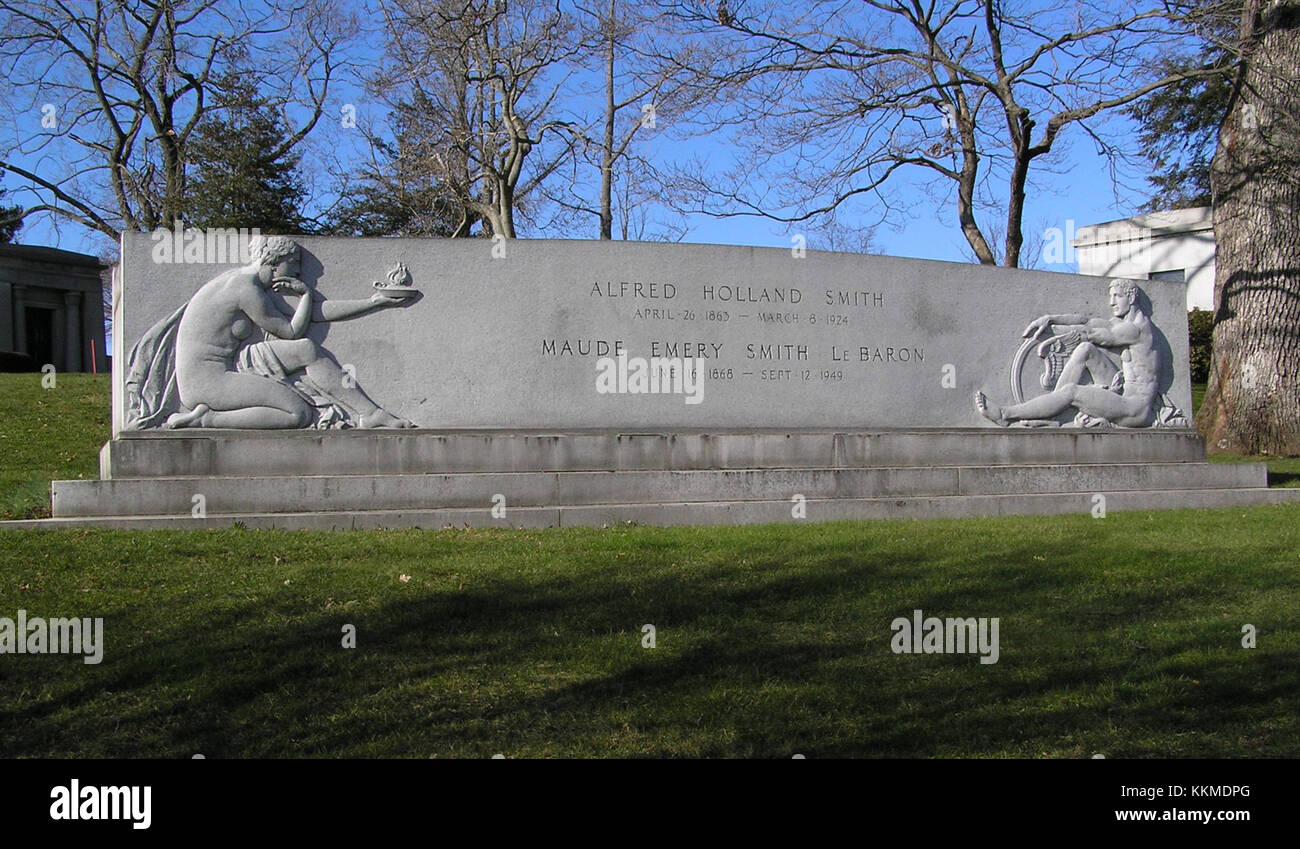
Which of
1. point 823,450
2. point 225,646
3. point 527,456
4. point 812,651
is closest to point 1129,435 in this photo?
point 823,450

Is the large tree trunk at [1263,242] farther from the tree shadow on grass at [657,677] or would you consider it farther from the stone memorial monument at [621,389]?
the tree shadow on grass at [657,677]

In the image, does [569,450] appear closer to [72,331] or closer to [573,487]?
[573,487]

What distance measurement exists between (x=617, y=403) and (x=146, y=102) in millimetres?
22184

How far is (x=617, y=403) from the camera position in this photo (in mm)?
10820

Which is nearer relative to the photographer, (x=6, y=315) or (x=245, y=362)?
(x=245, y=362)

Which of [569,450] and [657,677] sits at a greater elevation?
[569,450]

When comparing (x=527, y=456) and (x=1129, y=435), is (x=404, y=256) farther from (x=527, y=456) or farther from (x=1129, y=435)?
(x=1129, y=435)

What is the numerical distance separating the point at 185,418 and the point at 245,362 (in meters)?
0.72

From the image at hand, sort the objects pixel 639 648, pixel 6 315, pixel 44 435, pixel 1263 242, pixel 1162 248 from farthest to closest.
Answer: pixel 6 315, pixel 1162 248, pixel 1263 242, pixel 44 435, pixel 639 648

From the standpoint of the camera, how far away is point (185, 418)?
9383 mm

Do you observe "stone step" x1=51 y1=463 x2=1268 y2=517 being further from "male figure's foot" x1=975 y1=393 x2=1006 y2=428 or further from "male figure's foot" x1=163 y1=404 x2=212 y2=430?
"male figure's foot" x1=975 y1=393 x2=1006 y2=428

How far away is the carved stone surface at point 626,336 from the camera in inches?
383

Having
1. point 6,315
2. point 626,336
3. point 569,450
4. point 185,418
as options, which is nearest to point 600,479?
point 569,450

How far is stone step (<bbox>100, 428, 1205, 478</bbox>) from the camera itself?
920 centimetres
